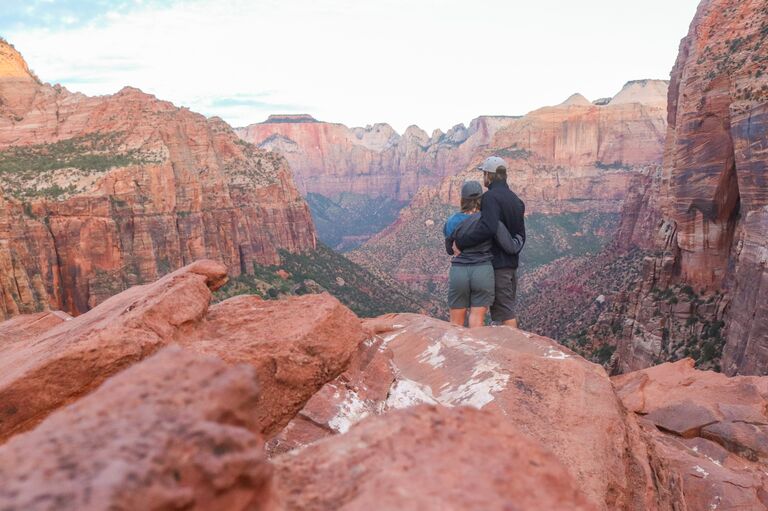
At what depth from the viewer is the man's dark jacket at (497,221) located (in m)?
7.50

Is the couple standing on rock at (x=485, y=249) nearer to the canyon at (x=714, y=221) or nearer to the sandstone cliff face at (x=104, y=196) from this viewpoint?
the canyon at (x=714, y=221)

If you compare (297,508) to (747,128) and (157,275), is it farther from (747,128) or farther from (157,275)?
(157,275)

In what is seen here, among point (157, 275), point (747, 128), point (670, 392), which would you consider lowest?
point (157, 275)

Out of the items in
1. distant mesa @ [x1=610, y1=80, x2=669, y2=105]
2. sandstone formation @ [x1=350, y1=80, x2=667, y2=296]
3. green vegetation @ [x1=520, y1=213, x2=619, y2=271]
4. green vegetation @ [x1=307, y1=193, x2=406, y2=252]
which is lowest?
green vegetation @ [x1=307, y1=193, x2=406, y2=252]

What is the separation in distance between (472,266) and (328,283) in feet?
172

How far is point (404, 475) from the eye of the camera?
6.88ft

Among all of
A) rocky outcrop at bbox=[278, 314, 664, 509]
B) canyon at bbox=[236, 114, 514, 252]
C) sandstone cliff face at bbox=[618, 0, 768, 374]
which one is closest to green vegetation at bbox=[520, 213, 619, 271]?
sandstone cliff face at bbox=[618, 0, 768, 374]

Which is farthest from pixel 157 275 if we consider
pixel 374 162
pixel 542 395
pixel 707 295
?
pixel 374 162

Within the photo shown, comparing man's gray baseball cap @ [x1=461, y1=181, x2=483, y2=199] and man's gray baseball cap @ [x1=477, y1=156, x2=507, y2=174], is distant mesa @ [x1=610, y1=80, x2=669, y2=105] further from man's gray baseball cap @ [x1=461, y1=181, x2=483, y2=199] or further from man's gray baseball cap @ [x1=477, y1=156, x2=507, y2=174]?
man's gray baseball cap @ [x1=461, y1=181, x2=483, y2=199]

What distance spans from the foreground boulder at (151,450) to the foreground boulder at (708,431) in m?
4.71

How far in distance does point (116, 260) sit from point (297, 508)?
39644mm

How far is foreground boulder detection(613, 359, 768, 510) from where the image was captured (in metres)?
5.53

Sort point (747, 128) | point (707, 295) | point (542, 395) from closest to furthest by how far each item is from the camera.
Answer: point (542, 395), point (747, 128), point (707, 295)

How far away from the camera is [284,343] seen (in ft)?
14.1
